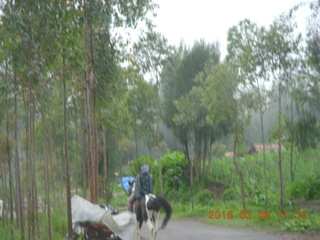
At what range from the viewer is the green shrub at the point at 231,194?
26783mm

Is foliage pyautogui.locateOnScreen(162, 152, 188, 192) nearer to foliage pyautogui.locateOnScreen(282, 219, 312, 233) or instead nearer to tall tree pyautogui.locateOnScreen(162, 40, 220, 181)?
tall tree pyautogui.locateOnScreen(162, 40, 220, 181)

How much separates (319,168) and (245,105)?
8.75 metres

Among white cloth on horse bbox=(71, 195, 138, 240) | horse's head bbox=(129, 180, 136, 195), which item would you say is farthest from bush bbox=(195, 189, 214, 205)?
white cloth on horse bbox=(71, 195, 138, 240)

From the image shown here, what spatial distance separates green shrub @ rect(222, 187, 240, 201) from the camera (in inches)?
1054

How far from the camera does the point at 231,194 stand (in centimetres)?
2720

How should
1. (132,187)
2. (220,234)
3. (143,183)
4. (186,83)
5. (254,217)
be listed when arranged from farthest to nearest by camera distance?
1. (186,83)
2. (254,217)
3. (220,234)
4. (132,187)
5. (143,183)

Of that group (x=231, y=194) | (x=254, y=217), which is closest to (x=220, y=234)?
(x=254, y=217)

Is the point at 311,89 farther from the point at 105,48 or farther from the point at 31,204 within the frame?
the point at 31,204

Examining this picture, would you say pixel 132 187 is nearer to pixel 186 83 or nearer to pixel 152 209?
pixel 152 209

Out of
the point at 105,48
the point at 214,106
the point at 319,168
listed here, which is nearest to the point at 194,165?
the point at 319,168
